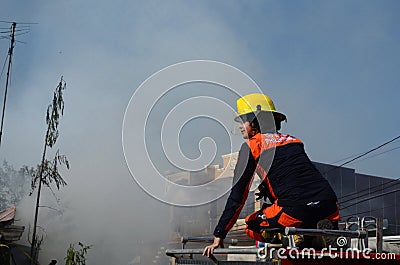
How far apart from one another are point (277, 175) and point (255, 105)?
576 millimetres

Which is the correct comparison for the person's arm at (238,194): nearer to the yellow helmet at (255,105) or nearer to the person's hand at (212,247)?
the person's hand at (212,247)

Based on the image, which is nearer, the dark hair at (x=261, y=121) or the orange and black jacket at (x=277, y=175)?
the orange and black jacket at (x=277, y=175)

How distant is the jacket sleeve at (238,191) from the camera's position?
3.67m

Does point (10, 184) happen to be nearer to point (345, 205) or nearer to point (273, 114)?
point (345, 205)

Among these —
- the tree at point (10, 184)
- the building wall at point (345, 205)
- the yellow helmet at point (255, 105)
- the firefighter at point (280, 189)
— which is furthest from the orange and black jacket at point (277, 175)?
the tree at point (10, 184)

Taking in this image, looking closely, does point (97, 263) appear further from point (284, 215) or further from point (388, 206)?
point (284, 215)

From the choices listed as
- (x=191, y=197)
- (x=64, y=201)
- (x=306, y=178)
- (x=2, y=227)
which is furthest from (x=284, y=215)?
(x=64, y=201)

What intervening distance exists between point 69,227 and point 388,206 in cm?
2110

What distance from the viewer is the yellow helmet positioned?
408cm

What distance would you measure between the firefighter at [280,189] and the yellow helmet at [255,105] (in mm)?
191

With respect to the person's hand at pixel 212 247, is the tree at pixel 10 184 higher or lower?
higher

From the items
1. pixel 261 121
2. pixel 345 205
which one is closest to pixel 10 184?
pixel 345 205

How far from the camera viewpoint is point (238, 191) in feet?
12.3

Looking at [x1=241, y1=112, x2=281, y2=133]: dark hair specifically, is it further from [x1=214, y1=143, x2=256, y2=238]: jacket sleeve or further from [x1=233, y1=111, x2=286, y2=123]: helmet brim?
[x1=214, y1=143, x2=256, y2=238]: jacket sleeve
